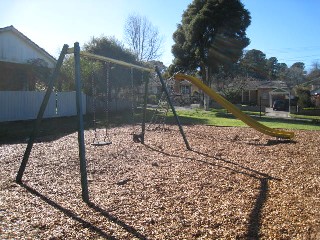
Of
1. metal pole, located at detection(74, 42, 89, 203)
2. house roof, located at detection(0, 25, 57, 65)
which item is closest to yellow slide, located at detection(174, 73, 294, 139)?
metal pole, located at detection(74, 42, 89, 203)

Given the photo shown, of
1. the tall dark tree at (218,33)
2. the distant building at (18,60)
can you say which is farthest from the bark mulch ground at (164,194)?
the tall dark tree at (218,33)

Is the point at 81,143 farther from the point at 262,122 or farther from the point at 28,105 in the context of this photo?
the point at 262,122

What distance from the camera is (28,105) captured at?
19.7m

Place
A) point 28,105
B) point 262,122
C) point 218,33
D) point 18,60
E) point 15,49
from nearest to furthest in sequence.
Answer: point 28,105
point 15,49
point 18,60
point 262,122
point 218,33

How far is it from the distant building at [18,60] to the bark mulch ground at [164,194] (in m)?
12.4

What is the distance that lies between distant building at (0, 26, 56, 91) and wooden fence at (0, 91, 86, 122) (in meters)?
2.38

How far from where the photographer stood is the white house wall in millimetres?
20438

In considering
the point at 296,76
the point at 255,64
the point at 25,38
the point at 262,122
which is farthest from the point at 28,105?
the point at 296,76

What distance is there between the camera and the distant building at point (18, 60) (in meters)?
20.6

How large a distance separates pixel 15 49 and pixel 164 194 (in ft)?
60.9

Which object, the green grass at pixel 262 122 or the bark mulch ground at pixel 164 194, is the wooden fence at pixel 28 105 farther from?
the bark mulch ground at pixel 164 194

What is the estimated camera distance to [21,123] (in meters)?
18.1

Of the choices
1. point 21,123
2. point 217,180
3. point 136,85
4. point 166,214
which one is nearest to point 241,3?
point 136,85

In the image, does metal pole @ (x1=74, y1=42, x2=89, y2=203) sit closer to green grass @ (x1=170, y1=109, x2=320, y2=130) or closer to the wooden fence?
the wooden fence
